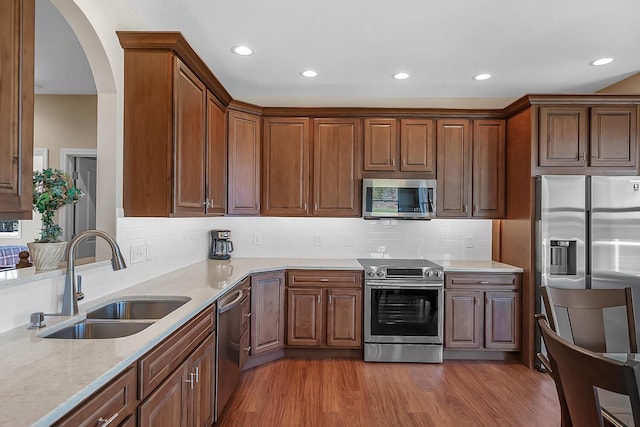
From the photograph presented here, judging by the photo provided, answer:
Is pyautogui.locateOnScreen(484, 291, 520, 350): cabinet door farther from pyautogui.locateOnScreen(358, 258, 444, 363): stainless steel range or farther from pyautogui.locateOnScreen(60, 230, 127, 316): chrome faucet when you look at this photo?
pyautogui.locateOnScreen(60, 230, 127, 316): chrome faucet

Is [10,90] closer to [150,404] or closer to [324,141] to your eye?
[150,404]

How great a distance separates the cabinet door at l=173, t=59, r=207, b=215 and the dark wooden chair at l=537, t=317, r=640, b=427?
80.1 inches

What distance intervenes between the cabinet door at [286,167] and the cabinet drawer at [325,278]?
66 cm

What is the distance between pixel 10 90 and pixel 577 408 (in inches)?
72.3

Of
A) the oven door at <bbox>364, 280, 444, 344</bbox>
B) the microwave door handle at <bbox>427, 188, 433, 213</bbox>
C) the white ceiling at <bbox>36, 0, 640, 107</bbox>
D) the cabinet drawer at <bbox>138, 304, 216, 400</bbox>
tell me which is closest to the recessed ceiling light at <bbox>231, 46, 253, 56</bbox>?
the white ceiling at <bbox>36, 0, 640, 107</bbox>

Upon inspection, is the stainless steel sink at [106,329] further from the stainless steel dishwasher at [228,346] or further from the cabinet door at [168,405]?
the stainless steel dishwasher at [228,346]

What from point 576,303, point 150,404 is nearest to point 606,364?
point 576,303

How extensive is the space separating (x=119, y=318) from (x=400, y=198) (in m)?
2.66

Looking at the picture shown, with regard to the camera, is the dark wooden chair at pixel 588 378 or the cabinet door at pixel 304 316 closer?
the dark wooden chair at pixel 588 378

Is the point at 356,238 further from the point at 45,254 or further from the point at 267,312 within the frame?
the point at 45,254

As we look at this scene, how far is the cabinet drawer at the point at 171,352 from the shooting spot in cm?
133

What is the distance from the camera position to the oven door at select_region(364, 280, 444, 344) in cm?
338


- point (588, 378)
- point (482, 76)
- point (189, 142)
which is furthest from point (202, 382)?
point (482, 76)

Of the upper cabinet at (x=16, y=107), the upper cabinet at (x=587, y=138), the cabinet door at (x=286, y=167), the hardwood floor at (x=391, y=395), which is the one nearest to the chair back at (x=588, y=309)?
the hardwood floor at (x=391, y=395)
